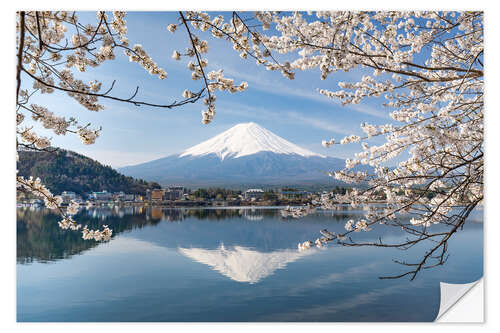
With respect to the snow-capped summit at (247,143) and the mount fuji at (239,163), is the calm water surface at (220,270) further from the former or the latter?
the snow-capped summit at (247,143)

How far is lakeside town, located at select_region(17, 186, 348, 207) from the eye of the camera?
386 centimetres

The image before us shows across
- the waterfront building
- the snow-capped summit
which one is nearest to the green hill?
the snow-capped summit

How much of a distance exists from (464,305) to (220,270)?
3.03 metres

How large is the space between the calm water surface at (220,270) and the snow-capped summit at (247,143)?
87cm

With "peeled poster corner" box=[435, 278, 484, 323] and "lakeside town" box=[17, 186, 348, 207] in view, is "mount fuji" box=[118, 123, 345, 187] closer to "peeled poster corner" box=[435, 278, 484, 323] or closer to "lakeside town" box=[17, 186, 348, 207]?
"lakeside town" box=[17, 186, 348, 207]

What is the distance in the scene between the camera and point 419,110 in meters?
2.52

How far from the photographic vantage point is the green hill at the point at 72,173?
118 inches

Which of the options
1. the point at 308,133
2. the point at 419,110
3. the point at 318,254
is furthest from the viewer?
the point at 318,254

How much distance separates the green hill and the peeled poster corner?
10.6 ft

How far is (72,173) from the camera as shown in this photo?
352 cm
